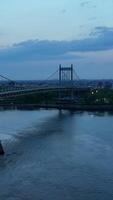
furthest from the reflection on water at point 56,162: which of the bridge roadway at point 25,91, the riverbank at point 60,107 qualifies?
the riverbank at point 60,107

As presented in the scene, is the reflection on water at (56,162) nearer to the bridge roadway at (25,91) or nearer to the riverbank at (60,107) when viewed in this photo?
the bridge roadway at (25,91)

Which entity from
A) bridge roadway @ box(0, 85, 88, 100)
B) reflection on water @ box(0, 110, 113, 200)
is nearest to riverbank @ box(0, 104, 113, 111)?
bridge roadway @ box(0, 85, 88, 100)

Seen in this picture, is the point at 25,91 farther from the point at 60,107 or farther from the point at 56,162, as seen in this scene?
the point at 56,162

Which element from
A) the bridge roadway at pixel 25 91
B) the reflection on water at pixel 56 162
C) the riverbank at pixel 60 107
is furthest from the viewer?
the riverbank at pixel 60 107

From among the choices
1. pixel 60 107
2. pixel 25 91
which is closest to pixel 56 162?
pixel 25 91

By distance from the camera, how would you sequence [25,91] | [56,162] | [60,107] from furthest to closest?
[60,107]
[25,91]
[56,162]

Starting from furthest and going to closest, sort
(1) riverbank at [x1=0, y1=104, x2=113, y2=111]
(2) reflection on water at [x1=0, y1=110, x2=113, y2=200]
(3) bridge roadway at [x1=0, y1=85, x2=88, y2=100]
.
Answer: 1. (1) riverbank at [x1=0, y1=104, x2=113, y2=111]
2. (3) bridge roadway at [x1=0, y1=85, x2=88, y2=100]
3. (2) reflection on water at [x1=0, y1=110, x2=113, y2=200]

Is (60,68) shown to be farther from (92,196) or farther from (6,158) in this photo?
(92,196)

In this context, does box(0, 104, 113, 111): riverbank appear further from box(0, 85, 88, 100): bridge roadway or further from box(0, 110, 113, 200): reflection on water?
box(0, 110, 113, 200): reflection on water

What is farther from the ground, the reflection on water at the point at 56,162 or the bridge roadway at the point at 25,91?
the bridge roadway at the point at 25,91
